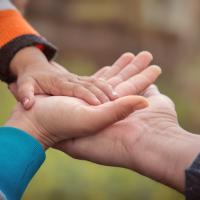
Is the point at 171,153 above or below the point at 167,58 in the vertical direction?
above

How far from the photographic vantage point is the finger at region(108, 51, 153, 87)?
129cm

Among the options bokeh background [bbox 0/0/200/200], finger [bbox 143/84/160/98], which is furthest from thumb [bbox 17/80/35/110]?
bokeh background [bbox 0/0/200/200]

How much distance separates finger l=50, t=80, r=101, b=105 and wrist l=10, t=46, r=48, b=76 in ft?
0.39

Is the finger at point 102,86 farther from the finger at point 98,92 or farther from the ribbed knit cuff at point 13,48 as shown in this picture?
the ribbed knit cuff at point 13,48

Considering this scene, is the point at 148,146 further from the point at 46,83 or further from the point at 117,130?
the point at 46,83

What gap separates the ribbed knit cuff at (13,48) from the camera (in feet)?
4.32

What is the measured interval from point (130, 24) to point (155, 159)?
292cm

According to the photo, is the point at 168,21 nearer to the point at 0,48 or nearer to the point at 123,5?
the point at 123,5

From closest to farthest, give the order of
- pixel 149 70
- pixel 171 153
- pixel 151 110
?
pixel 171 153 → pixel 151 110 → pixel 149 70

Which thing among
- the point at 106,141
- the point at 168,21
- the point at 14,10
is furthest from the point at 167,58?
the point at 106,141

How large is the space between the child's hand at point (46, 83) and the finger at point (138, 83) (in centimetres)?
5

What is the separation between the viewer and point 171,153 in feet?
3.45

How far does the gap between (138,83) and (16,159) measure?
0.29 meters

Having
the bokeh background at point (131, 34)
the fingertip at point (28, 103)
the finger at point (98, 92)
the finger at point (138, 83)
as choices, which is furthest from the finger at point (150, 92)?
the bokeh background at point (131, 34)
